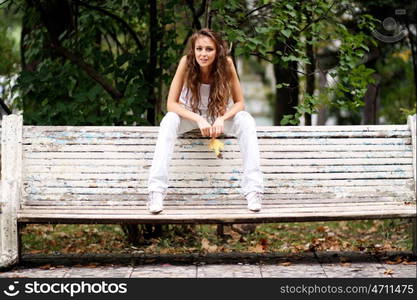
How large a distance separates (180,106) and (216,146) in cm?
41

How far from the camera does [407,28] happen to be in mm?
9789

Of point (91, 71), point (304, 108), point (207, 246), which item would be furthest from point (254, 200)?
point (91, 71)

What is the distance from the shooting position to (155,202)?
4.91m

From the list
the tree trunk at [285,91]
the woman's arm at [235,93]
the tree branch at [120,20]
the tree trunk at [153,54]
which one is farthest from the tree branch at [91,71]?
the tree trunk at [285,91]

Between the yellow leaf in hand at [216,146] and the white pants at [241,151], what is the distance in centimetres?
20

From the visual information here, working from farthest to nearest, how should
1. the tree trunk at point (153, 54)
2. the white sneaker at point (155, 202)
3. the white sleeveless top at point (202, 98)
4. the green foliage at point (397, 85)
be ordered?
the green foliage at point (397, 85), the tree trunk at point (153, 54), the white sleeveless top at point (202, 98), the white sneaker at point (155, 202)

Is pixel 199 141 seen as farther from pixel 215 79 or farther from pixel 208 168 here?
pixel 215 79

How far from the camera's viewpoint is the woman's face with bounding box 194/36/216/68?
5.21 meters

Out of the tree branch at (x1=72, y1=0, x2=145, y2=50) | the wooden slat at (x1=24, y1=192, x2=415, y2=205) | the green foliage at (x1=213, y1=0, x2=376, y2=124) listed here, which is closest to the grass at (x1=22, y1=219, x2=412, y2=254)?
the wooden slat at (x1=24, y1=192, x2=415, y2=205)

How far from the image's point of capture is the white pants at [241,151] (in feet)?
16.2

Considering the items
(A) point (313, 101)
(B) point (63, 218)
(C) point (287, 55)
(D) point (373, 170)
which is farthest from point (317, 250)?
(B) point (63, 218)

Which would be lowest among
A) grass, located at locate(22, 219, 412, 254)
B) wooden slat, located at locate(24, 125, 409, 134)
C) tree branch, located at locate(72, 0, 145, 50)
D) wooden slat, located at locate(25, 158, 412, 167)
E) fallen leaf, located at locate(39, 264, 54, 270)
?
grass, located at locate(22, 219, 412, 254)

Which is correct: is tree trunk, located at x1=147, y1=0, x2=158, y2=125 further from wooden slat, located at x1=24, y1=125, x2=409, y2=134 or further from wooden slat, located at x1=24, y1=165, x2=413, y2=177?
wooden slat, located at x1=24, y1=165, x2=413, y2=177

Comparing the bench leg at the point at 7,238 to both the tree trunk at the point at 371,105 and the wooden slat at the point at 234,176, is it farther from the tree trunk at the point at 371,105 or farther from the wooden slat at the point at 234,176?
the tree trunk at the point at 371,105
